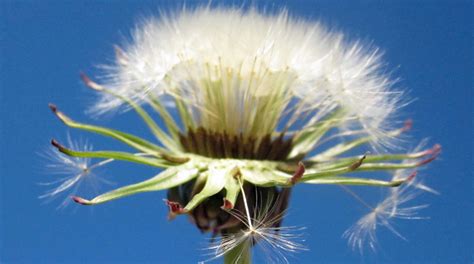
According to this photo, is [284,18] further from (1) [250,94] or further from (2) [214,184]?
(2) [214,184]

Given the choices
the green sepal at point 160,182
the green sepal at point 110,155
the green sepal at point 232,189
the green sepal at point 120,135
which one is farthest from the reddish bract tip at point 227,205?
the green sepal at point 120,135

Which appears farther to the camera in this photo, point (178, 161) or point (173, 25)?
point (173, 25)

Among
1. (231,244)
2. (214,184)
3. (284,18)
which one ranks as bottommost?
(231,244)

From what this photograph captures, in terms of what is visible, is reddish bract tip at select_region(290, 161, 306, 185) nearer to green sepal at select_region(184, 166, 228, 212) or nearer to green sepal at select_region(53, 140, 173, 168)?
green sepal at select_region(184, 166, 228, 212)

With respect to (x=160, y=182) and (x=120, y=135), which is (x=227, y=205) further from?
(x=120, y=135)

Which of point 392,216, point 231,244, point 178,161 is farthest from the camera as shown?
point 392,216

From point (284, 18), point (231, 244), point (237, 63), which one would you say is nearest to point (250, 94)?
point (237, 63)

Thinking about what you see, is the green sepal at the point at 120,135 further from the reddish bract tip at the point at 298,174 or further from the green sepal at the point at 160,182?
the reddish bract tip at the point at 298,174
